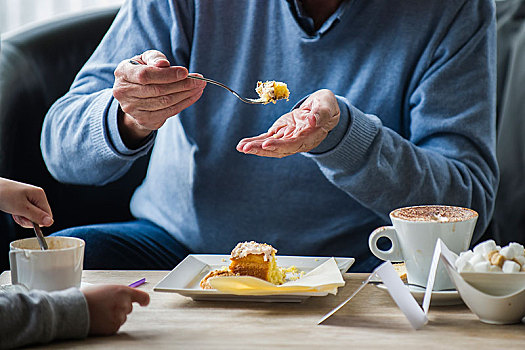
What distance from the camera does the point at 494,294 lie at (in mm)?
826

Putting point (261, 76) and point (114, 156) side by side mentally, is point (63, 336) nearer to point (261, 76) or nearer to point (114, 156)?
point (114, 156)

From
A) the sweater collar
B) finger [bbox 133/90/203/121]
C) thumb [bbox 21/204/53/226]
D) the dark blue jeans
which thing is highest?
the sweater collar

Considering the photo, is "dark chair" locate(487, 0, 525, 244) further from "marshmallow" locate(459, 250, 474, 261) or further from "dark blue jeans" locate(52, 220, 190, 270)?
"marshmallow" locate(459, 250, 474, 261)

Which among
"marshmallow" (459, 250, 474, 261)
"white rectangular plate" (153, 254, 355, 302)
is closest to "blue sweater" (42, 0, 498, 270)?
"white rectangular plate" (153, 254, 355, 302)

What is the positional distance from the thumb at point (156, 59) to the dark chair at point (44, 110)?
74cm

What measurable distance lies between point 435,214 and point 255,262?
28cm

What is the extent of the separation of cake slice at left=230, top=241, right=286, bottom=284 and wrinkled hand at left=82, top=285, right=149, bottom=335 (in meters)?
0.22

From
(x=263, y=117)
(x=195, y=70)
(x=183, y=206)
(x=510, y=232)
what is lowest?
(x=510, y=232)

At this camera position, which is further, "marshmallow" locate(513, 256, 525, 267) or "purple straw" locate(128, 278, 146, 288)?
"purple straw" locate(128, 278, 146, 288)

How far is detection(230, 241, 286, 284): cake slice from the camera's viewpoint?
39.2 inches

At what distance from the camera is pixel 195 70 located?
5.48ft

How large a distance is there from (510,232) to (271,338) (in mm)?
1377

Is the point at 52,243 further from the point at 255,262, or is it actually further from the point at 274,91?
the point at 274,91

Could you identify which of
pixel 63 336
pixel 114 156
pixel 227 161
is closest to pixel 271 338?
pixel 63 336
